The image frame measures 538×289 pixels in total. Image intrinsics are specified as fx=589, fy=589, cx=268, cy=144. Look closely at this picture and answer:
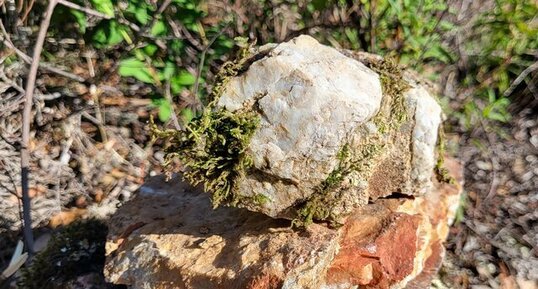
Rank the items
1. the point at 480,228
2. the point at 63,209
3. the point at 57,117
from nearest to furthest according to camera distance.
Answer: the point at 480,228, the point at 63,209, the point at 57,117

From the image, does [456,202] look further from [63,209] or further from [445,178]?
[63,209]

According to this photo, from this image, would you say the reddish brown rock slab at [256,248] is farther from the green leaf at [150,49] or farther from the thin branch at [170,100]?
the green leaf at [150,49]

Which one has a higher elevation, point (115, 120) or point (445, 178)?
point (445, 178)

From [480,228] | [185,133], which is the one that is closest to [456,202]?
[480,228]

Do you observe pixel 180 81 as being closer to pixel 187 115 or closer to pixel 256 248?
pixel 187 115

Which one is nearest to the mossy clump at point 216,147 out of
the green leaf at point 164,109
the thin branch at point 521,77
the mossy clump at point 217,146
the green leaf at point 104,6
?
the mossy clump at point 217,146

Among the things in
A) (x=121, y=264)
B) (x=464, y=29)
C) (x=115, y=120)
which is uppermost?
(x=464, y=29)

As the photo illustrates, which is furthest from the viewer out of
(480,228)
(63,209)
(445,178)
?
(63,209)
